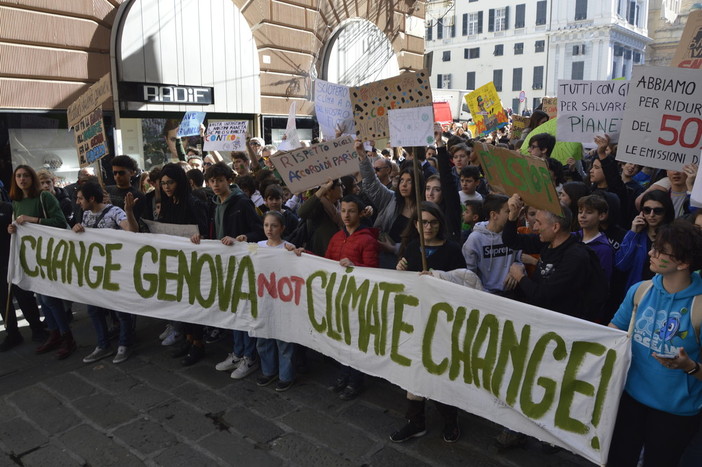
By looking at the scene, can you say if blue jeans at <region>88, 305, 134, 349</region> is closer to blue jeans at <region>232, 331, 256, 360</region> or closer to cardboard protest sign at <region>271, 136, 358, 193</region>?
blue jeans at <region>232, 331, 256, 360</region>

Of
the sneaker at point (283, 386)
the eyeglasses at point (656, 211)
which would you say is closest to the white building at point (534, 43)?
the eyeglasses at point (656, 211)

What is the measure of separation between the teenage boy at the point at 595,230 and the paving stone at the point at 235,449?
8.47ft

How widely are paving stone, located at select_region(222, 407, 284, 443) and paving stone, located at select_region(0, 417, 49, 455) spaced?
1.30 meters

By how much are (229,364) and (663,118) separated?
4.12 meters

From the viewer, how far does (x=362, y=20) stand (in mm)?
17109

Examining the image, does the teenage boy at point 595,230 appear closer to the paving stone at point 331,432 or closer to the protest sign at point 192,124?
the paving stone at point 331,432

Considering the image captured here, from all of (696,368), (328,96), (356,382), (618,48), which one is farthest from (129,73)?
(618,48)

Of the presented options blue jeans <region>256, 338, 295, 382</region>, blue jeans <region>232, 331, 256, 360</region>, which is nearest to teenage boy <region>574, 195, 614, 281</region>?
blue jeans <region>256, 338, 295, 382</region>

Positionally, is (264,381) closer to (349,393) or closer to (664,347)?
(349,393)

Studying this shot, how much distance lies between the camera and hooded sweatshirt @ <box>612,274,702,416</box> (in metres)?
2.57

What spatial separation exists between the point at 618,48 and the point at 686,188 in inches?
2350

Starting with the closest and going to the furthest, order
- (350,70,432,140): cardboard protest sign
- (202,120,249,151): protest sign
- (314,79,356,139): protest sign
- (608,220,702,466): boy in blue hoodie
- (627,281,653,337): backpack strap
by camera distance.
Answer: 1. (608,220,702,466): boy in blue hoodie
2. (627,281,653,337): backpack strap
3. (350,70,432,140): cardboard protest sign
4. (314,79,356,139): protest sign
5. (202,120,249,151): protest sign

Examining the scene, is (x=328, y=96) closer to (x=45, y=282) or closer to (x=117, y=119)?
(x=45, y=282)

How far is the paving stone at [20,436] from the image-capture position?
12.4 feet
